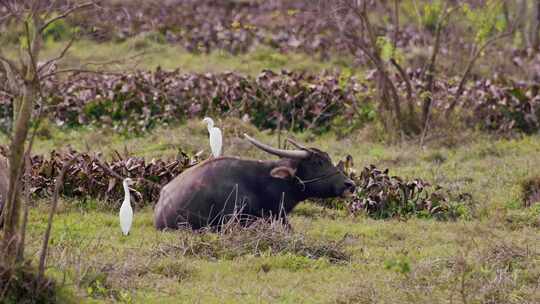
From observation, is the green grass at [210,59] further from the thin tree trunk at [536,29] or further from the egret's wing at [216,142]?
the egret's wing at [216,142]

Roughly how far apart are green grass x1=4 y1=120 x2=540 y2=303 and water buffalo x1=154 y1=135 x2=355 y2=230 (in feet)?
0.89

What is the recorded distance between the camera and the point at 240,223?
28.6 ft

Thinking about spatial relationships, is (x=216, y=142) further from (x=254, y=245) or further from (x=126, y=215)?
(x=254, y=245)

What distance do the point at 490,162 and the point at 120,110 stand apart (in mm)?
5429

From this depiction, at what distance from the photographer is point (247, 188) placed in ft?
29.6

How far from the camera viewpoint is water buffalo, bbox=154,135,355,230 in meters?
8.90

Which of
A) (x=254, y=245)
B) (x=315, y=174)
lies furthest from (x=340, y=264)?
(x=315, y=174)

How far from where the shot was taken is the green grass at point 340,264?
22.4ft

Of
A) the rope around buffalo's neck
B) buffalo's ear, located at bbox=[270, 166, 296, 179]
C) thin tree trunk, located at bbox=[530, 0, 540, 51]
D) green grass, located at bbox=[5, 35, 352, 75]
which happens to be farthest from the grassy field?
thin tree trunk, located at bbox=[530, 0, 540, 51]

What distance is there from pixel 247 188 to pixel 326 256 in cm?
127

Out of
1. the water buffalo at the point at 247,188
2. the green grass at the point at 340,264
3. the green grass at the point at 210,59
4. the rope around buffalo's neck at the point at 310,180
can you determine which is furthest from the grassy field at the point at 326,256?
the green grass at the point at 210,59

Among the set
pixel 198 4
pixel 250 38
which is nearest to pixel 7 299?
pixel 250 38

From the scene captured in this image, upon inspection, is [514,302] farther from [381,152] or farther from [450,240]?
[381,152]

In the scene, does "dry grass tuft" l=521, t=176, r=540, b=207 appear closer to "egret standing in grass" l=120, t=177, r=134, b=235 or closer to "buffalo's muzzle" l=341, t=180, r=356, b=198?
"buffalo's muzzle" l=341, t=180, r=356, b=198
